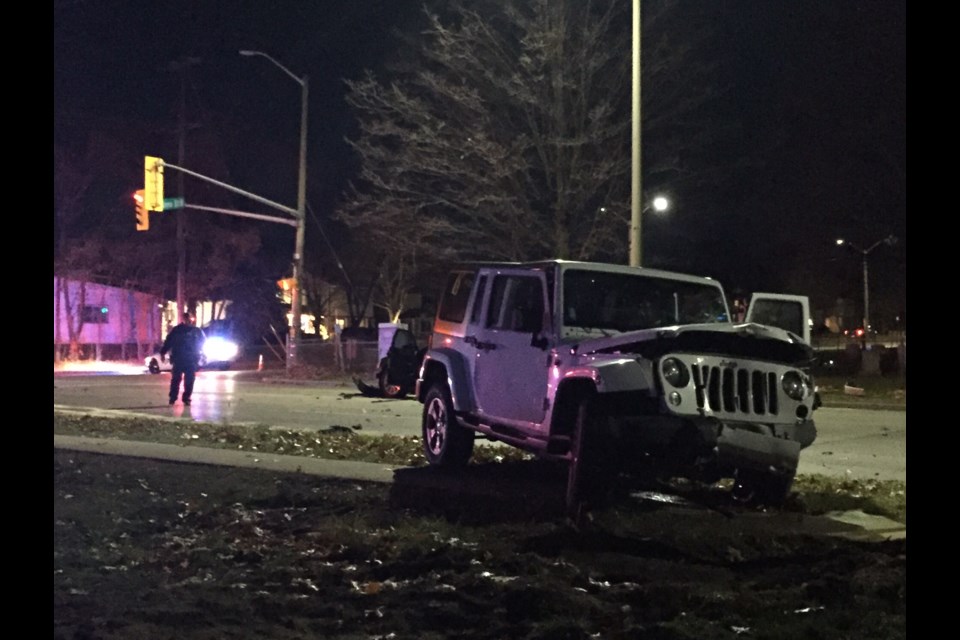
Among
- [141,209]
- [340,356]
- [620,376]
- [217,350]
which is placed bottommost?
[340,356]

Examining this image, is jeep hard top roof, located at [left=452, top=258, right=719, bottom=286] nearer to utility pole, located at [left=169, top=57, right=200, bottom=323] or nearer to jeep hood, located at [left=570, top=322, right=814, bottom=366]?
jeep hood, located at [left=570, top=322, right=814, bottom=366]

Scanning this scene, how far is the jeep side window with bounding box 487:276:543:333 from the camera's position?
8625mm

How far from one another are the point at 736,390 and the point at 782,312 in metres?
1.64

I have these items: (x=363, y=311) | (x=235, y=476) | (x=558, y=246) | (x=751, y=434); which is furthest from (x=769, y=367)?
(x=363, y=311)

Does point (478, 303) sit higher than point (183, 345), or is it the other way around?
point (478, 303)

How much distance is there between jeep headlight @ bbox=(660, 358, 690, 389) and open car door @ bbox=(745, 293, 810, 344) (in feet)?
4.94

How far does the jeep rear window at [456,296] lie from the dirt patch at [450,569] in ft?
6.21

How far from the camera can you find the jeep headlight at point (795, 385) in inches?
296

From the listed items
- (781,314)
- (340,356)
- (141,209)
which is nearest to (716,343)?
(781,314)

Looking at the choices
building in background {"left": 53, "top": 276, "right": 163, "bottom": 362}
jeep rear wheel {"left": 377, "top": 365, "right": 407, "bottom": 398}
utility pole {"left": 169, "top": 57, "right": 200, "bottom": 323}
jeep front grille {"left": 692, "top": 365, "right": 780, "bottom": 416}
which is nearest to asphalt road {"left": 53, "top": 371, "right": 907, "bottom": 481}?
Answer: jeep rear wheel {"left": 377, "top": 365, "right": 407, "bottom": 398}

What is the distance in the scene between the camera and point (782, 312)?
862cm

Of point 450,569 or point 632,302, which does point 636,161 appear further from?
point 450,569
